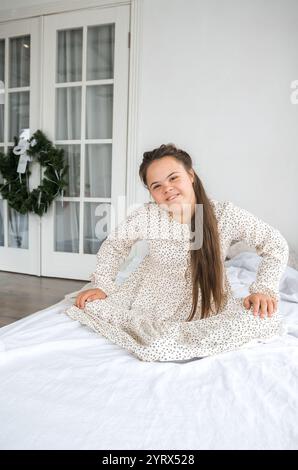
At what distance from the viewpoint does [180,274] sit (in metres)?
1.13

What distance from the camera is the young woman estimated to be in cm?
89

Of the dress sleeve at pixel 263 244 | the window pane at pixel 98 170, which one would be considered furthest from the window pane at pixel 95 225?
the dress sleeve at pixel 263 244

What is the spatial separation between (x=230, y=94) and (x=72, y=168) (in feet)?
4.87

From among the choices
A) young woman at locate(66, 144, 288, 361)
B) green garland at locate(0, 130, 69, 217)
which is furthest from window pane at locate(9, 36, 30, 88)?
young woman at locate(66, 144, 288, 361)

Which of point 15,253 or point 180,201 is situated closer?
point 180,201

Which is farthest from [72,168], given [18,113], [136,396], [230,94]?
[136,396]

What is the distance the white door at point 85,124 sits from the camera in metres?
3.05

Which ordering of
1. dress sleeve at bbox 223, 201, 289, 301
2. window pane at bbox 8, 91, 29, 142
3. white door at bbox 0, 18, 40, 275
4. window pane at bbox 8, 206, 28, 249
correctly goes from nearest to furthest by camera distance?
1. dress sleeve at bbox 223, 201, 289, 301
2. white door at bbox 0, 18, 40, 275
3. window pane at bbox 8, 91, 29, 142
4. window pane at bbox 8, 206, 28, 249

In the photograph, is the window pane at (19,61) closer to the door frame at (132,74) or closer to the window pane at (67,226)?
the door frame at (132,74)

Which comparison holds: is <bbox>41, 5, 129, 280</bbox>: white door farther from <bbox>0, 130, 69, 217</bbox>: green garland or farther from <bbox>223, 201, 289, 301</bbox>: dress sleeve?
<bbox>223, 201, 289, 301</bbox>: dress sleeve

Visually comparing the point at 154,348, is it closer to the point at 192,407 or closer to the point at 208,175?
the point at 192,407

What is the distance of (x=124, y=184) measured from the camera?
10.2ft
